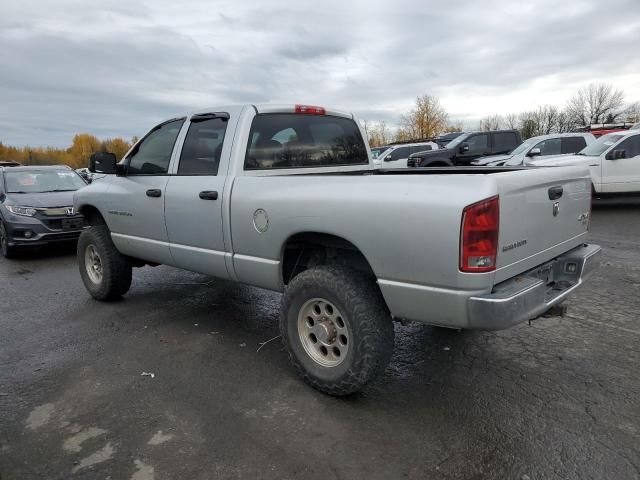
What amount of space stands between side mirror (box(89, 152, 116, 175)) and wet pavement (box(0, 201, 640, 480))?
5.04 ft

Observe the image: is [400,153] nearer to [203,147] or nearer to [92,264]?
[92,264]

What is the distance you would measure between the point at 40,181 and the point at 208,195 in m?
7.41

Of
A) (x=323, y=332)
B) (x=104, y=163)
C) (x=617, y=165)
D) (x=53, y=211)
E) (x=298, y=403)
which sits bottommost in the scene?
(x=298, y=403)

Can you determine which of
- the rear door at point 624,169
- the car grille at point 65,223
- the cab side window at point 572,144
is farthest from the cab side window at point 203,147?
the cab side window at point 572,144

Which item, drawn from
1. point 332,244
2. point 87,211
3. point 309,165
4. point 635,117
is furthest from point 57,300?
point 635,117

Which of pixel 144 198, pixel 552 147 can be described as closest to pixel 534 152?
pixel 552 147

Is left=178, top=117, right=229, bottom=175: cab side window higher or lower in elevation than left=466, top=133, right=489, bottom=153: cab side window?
higher

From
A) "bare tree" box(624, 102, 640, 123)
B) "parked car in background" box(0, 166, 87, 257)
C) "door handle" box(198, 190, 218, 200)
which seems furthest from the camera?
"bare tree" box(624, 102, 640, 123)

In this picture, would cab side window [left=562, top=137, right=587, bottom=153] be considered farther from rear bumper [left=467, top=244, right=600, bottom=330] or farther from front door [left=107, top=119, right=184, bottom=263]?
front door [left=107, top=119, right=184, bottom=263]

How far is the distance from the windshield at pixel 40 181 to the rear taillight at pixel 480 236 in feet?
29.5

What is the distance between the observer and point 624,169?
1044 centimetres

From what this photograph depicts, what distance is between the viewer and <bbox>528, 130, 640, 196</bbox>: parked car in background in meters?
10.4

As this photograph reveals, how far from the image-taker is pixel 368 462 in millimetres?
2479

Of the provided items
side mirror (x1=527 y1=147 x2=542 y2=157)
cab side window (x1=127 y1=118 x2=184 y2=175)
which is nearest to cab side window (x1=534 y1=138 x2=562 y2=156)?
side mirror (x1=527 y1=147 x2=542 y2=157)
